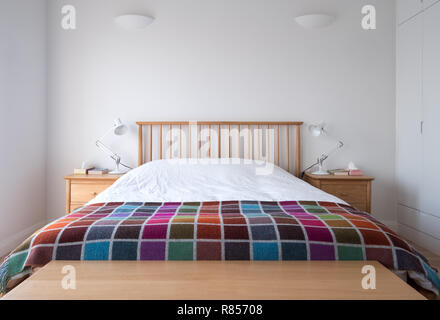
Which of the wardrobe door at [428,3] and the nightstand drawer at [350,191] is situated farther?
the nightstand drawer at [350,191]

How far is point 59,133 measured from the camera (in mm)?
3131

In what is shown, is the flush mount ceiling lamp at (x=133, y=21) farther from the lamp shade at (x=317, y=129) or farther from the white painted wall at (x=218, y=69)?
the lamp shade at (x=317, y=129)

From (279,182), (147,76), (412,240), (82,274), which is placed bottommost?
(412,240)

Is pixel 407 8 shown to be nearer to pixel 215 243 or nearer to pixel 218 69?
pixel 218 69

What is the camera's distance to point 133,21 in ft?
9.63

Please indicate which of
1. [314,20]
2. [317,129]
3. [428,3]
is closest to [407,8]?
[428,3]

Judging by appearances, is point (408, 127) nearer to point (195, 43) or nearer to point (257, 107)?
point (257, 107)

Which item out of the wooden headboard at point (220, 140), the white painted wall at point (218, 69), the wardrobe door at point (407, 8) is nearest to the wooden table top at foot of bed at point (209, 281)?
the wooden headboard at point (220, 140)

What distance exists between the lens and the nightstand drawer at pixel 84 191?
2.69 metres

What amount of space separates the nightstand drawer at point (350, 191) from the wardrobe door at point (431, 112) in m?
0.55

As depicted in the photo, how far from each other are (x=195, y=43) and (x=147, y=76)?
60cm

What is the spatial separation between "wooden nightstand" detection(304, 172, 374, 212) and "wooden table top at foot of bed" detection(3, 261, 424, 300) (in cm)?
162

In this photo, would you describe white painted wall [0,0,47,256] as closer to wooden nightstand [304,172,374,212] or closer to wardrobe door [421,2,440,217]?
wooden nightstand [304,172,374,212]

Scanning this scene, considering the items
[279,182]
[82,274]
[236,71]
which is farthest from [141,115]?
[82,274]
